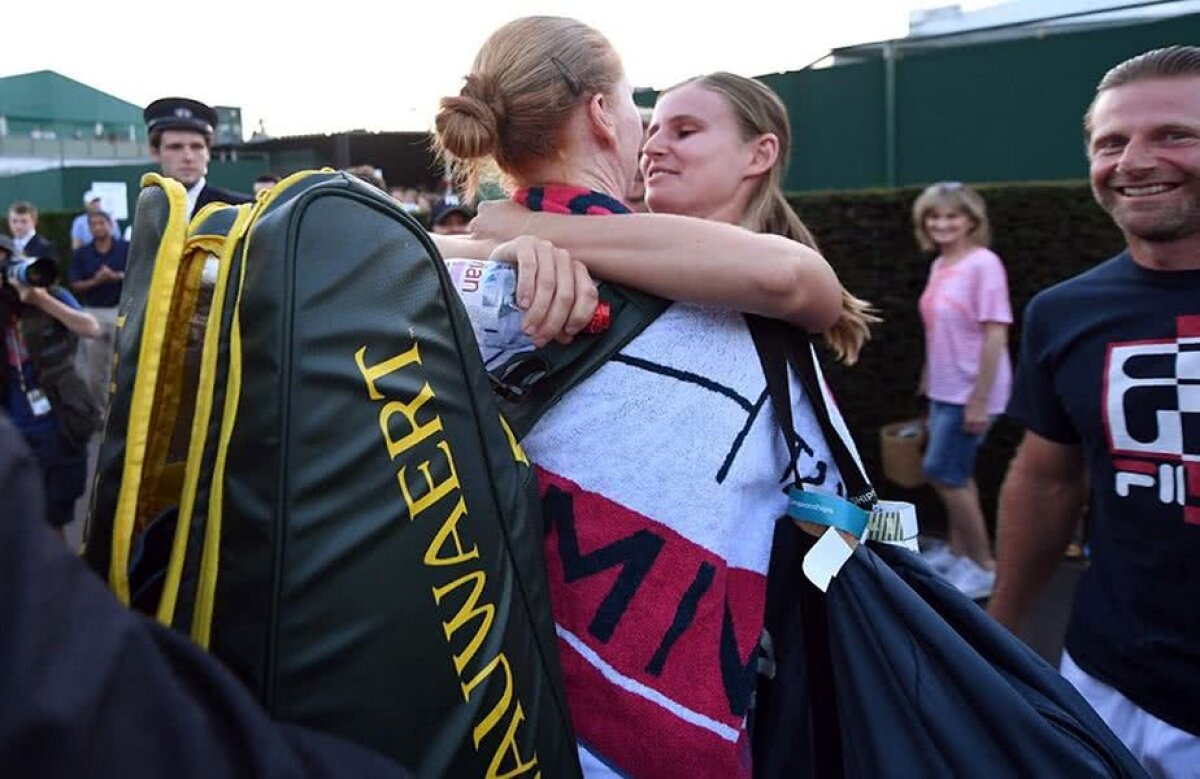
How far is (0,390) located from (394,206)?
4051 mm

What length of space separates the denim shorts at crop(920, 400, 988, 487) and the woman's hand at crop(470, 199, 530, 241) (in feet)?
13.1

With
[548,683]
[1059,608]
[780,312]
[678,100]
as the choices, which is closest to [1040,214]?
[1059,608]

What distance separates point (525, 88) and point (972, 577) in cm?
428

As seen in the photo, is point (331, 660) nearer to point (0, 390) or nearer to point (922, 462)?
point (0, 390)

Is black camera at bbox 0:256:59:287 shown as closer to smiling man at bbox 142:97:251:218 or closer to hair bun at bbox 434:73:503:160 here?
smiling man at bbox 142:97:251:218

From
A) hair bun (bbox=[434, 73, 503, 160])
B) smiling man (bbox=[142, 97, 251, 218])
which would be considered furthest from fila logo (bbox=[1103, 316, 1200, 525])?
smiling man (bbox=[142, 97, 251, 218])

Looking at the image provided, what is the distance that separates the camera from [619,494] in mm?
1242

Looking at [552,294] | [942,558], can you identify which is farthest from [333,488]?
[942,558]

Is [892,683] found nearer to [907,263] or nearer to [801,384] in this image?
[801,384]

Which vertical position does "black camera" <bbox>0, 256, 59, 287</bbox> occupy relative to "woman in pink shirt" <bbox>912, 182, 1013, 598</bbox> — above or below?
above

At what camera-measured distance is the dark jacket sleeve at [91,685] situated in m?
0.53

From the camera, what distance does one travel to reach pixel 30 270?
4438mm

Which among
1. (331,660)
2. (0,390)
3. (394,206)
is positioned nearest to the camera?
(331,660)

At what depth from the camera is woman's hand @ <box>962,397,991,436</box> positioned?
489cm
